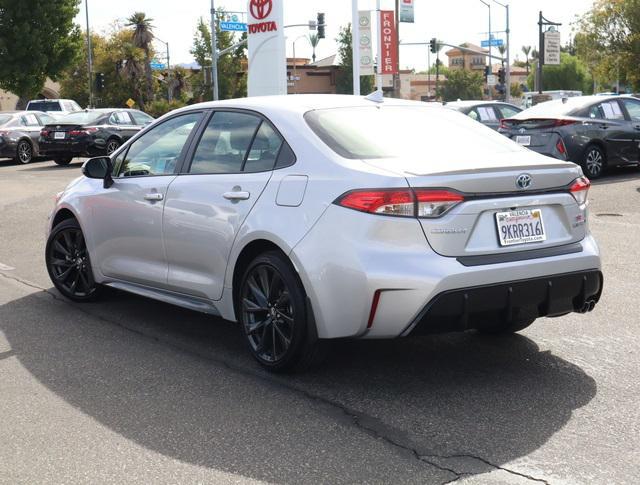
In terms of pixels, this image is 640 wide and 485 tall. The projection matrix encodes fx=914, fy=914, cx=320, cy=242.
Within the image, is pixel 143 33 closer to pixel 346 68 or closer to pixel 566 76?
pixel 346 68

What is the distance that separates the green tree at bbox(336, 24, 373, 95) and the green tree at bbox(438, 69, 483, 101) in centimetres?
2042

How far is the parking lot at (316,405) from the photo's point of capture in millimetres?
3808

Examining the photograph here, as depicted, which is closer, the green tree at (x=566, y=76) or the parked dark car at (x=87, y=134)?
the parked dark car at (x=87, y=134)

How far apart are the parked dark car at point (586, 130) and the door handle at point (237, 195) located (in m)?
11.5

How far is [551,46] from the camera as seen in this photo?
51.4 metres

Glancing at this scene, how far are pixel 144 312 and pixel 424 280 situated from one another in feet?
10.2

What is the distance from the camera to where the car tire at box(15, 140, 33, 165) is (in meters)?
27.1

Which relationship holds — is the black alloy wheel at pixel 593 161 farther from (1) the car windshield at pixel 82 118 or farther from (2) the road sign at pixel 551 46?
(2) the road sign at pixel 551 46

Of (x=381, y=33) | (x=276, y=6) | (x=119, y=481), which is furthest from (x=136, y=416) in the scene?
(x=381, y=33)

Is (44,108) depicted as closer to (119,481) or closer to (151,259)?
(151,259)

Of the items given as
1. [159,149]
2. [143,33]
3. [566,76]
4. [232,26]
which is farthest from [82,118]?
[566,76]

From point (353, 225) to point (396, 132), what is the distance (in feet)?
2.99

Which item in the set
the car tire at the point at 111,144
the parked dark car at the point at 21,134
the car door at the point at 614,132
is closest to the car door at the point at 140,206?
the car door at the point at 614,132

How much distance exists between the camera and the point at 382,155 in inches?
194
